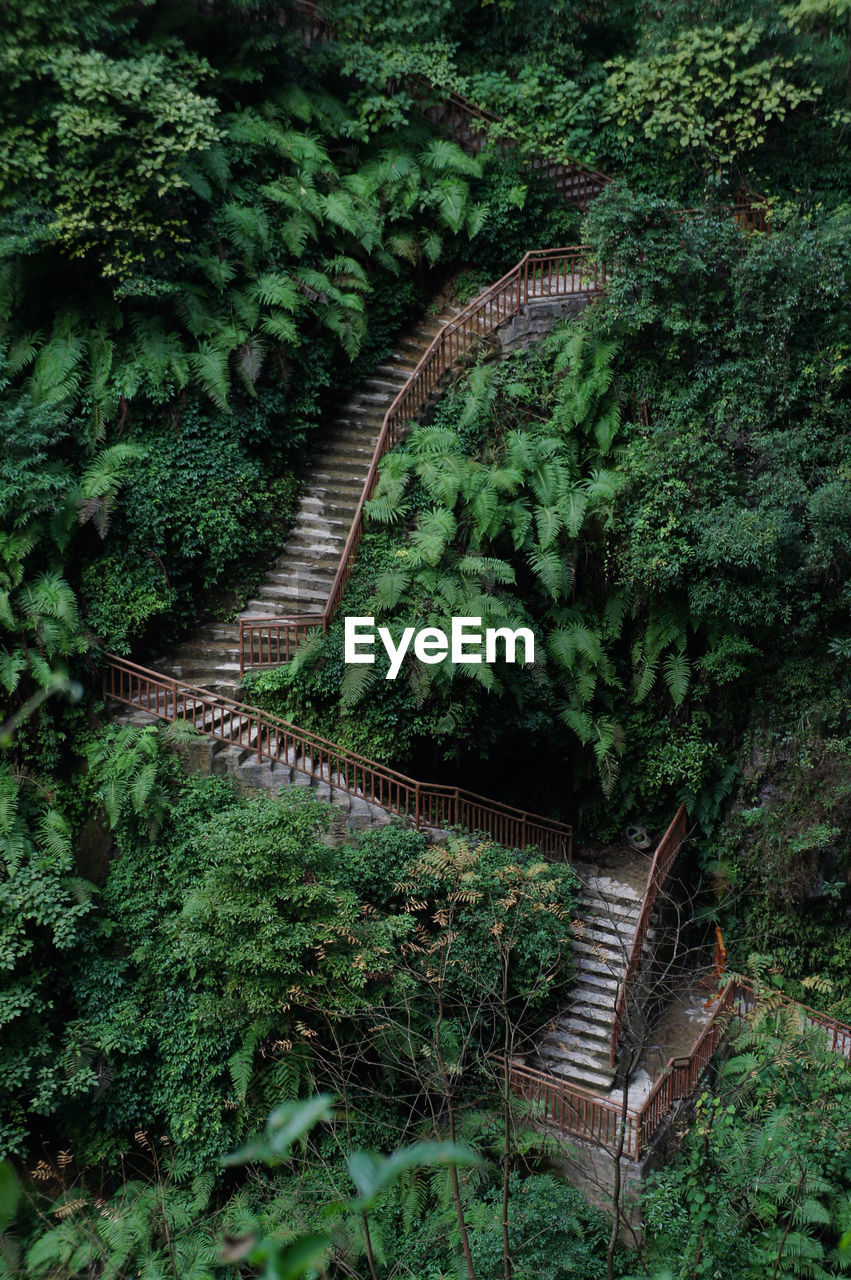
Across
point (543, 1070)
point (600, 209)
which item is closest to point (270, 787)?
point (543, 1070)

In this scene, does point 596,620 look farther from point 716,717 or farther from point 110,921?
point 110,921

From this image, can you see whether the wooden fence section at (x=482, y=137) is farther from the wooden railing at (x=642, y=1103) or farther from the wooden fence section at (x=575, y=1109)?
the wooden fence section at (x=575, y=1109)

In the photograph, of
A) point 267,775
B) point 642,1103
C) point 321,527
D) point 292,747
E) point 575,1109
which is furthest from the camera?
point 321,527

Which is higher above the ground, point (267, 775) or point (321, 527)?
point (321, 527)

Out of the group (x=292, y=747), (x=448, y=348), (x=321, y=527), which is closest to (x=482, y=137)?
(x=448, y=348)

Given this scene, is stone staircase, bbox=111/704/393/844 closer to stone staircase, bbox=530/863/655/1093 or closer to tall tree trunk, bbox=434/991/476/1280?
stone staircase, bbox=530/863/655/1093

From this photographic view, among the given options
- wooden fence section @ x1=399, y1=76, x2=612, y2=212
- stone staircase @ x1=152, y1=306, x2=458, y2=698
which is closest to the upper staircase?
stone staircase @ x1=152, y1=306, x2=458, y2=698

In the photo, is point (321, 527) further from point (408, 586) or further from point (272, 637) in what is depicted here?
point (408, 586)
